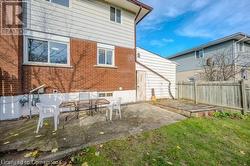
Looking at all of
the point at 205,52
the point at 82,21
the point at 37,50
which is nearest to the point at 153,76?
the point at 82,21

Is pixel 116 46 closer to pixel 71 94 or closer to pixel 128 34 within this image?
pixel 128 34

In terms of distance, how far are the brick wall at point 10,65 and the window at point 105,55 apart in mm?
4092

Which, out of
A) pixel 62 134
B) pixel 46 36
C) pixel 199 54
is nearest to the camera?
pixel 62 134

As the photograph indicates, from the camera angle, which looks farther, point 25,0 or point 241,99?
point 241,99

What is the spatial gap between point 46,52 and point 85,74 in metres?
2.25

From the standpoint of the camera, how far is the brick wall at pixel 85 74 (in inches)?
275

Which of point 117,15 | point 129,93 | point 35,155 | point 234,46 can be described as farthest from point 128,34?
point 234,46

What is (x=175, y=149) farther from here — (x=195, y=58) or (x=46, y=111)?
(x=195, y=58)

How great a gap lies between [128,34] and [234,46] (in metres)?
13.0

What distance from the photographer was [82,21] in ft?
27.7

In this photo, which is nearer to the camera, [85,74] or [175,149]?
[175,149]

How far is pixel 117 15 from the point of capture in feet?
33.1

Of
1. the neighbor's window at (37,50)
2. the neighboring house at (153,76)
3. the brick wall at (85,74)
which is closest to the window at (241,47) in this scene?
the neighboring house at (153,76)

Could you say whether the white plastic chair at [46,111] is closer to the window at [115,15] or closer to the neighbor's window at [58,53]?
the neighbor's window at [58,53]
